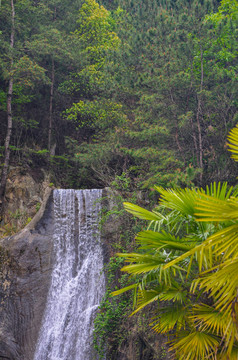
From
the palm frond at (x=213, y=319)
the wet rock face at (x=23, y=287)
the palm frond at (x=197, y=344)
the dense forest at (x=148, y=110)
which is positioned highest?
the dense forest at (x=148, y=110)

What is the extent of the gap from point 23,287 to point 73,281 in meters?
1.43

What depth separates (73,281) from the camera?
28.1ft

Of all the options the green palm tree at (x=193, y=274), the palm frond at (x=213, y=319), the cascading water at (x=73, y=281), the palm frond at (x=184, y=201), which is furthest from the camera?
the cascading water at (x=73, y=281)

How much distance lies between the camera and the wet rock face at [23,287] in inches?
307

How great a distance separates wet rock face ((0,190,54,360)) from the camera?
7801mm

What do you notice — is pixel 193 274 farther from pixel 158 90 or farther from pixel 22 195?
pixel 22 195

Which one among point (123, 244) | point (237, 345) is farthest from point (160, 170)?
point (237, 345)

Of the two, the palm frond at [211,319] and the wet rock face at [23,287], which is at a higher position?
the palm frond at [211,319]

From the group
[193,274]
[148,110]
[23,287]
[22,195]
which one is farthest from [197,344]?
[22,195]

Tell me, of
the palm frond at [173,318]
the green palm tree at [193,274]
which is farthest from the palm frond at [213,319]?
the palm frond at [173,318]

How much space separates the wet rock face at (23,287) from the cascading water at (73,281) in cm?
25

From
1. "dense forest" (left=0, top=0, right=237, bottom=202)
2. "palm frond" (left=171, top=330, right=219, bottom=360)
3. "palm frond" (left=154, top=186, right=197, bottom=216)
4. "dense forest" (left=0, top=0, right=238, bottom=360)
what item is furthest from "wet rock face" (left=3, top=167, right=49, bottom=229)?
"palm frond" (left=171, top=330, right=219, bottom=360)

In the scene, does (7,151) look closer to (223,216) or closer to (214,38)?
(214,38)

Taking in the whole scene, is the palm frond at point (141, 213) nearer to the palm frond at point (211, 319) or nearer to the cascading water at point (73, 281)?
the palm frond at point (211, 319)
